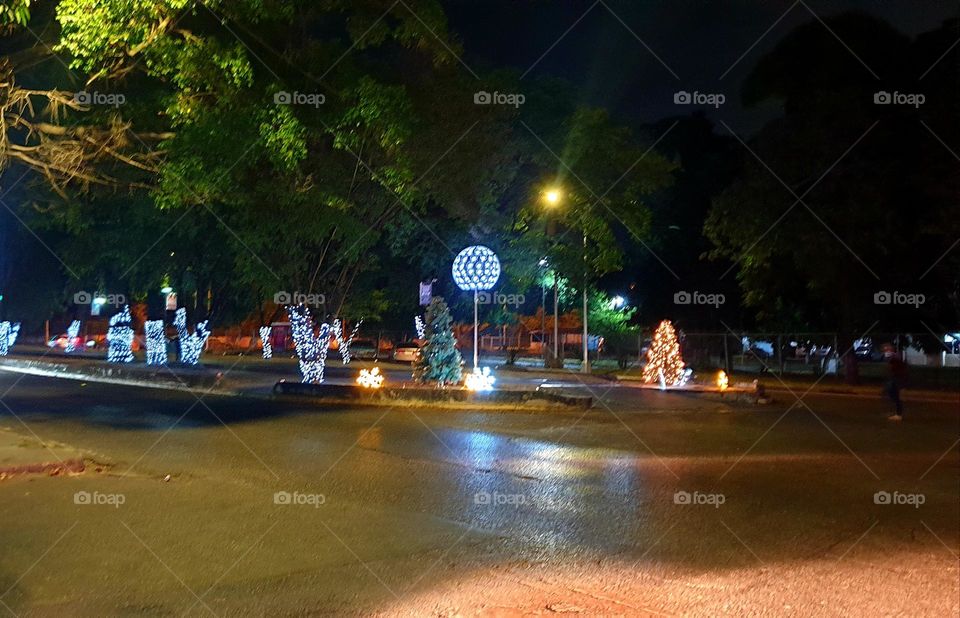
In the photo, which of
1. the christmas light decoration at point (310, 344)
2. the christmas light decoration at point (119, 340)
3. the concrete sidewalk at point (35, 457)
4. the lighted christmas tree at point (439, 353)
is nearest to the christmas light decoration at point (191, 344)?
the christmas light decoration at point (119, 340)

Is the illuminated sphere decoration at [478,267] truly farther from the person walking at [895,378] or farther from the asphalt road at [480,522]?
the person walking at [895,378]

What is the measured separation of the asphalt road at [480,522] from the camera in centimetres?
705

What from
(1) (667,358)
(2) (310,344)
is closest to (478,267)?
(2) (310,344)

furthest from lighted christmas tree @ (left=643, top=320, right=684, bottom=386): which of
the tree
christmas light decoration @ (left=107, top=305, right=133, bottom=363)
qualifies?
christmas light decoration @ (left=107, top=305, right=133, bottom=363)

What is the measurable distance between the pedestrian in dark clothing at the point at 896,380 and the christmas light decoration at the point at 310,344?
1467 cm

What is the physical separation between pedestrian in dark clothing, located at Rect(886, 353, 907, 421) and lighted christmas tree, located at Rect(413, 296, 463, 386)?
10422 millimetres

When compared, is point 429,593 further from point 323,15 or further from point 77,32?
point 323,15

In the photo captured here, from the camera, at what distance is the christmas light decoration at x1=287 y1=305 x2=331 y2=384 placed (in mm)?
26328

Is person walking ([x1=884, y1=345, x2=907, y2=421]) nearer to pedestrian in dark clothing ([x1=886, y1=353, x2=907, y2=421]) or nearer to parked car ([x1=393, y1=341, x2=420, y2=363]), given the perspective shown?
pedestrian in dark clothing ([x1=886, y1=353, x2=907, y2=421])

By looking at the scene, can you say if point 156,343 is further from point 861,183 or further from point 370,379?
point 861,183

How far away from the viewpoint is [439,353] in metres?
24.5

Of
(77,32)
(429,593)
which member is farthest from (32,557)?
(77,32)

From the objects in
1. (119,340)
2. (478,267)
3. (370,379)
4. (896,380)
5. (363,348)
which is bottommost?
(363,348)

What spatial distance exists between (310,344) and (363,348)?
104 feet
